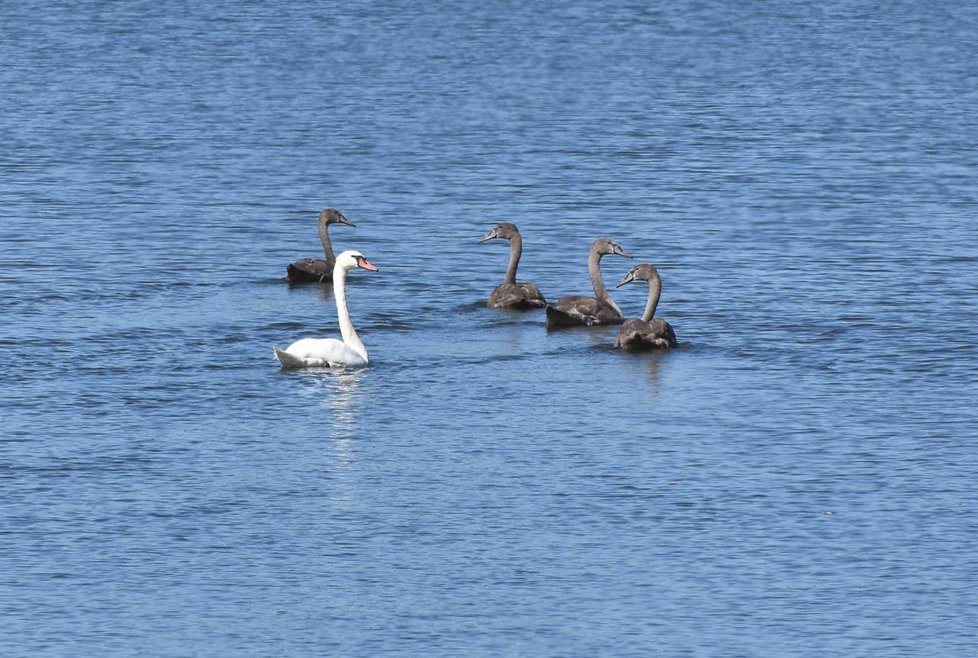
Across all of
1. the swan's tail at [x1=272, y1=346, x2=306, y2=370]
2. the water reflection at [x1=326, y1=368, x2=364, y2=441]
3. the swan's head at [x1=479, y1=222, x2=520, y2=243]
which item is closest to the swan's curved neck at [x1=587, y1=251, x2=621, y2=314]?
the swan's head at [x1=479, y1=222, x2=520, y2=243]

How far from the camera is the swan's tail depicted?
23.1m

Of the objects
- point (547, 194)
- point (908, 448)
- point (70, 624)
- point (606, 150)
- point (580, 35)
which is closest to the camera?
point (70, 624)

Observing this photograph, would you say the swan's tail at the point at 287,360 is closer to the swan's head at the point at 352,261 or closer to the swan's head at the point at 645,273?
the swan's head at the point at 352,261

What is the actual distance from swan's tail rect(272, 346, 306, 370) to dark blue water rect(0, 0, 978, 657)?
161 mm

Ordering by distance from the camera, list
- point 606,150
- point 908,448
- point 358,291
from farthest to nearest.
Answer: point 606,150
point 358,291
point 908,448

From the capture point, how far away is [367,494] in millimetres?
18719

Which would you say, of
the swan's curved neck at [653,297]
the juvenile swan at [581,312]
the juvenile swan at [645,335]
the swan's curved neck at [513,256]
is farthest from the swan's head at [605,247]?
the juvenile swan at [645,335]

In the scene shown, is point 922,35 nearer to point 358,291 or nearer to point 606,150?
point 606,150

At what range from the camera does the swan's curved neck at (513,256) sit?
27.7 metres

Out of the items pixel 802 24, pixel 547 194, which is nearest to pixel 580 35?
pixel 802 24

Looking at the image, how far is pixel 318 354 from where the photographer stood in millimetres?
23203

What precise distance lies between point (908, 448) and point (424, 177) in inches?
694

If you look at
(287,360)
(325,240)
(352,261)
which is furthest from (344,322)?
(325,240)

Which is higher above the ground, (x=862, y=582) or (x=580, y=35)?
(x=580, y=35)
